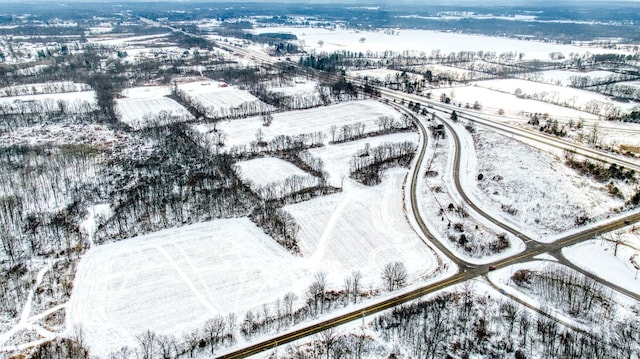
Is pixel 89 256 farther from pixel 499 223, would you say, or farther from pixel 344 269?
pixel 499 223

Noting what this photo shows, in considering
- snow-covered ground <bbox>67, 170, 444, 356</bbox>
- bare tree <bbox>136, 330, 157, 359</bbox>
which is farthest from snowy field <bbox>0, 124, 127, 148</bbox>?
bare tree <bbox>136, 330, 157, 359</bbox>

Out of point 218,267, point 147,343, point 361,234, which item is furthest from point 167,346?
point 361,234

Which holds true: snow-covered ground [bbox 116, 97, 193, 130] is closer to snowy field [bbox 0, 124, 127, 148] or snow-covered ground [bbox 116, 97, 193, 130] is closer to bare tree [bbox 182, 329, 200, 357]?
snowy field [bbox 0, 124, 127, 148]

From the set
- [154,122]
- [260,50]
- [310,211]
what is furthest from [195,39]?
[310,211]

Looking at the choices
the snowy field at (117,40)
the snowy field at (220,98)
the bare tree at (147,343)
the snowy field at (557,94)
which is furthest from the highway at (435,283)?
the snowy field at (117,40)

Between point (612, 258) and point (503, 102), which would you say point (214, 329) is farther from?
point (503, 102)
